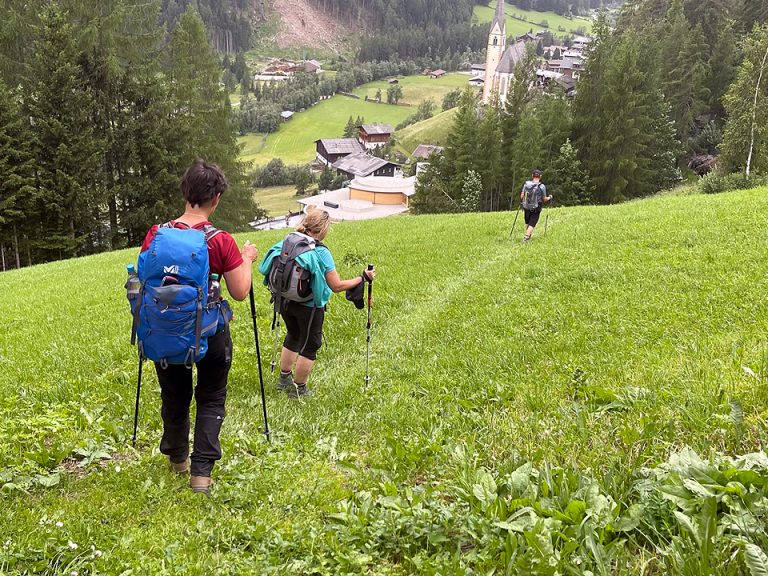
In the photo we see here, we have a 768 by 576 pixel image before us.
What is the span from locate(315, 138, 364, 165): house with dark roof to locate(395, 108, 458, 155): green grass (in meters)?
9.90

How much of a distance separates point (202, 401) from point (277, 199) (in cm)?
9662

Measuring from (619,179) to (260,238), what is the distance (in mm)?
35238

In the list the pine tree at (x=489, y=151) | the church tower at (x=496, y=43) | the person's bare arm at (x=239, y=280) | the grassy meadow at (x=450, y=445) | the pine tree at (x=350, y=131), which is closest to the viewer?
the grassy meadow at (x=450, y=445)

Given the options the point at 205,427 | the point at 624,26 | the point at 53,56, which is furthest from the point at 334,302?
the point at 624,26

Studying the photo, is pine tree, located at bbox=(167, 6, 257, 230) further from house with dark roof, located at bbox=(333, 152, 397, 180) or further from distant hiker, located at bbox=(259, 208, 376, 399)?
house with dark roof, located at bbox=(333, 152, 397, 180)

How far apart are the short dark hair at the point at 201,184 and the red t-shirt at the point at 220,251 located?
21 cm

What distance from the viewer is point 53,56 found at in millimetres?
31953

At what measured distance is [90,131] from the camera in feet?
110

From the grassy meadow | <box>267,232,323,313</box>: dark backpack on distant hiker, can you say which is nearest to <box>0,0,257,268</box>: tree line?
the grassy meadow

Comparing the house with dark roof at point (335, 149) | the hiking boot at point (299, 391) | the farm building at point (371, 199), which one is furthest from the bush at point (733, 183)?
the house with dark roof at point (335, 149)

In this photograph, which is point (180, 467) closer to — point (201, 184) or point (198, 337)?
point (198, 337)

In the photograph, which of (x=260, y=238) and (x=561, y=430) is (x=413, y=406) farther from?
(x=260, y=238)

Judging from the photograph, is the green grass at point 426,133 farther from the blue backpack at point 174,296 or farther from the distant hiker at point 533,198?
the blue backpack at point 174,296

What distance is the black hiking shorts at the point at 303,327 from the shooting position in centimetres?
729
